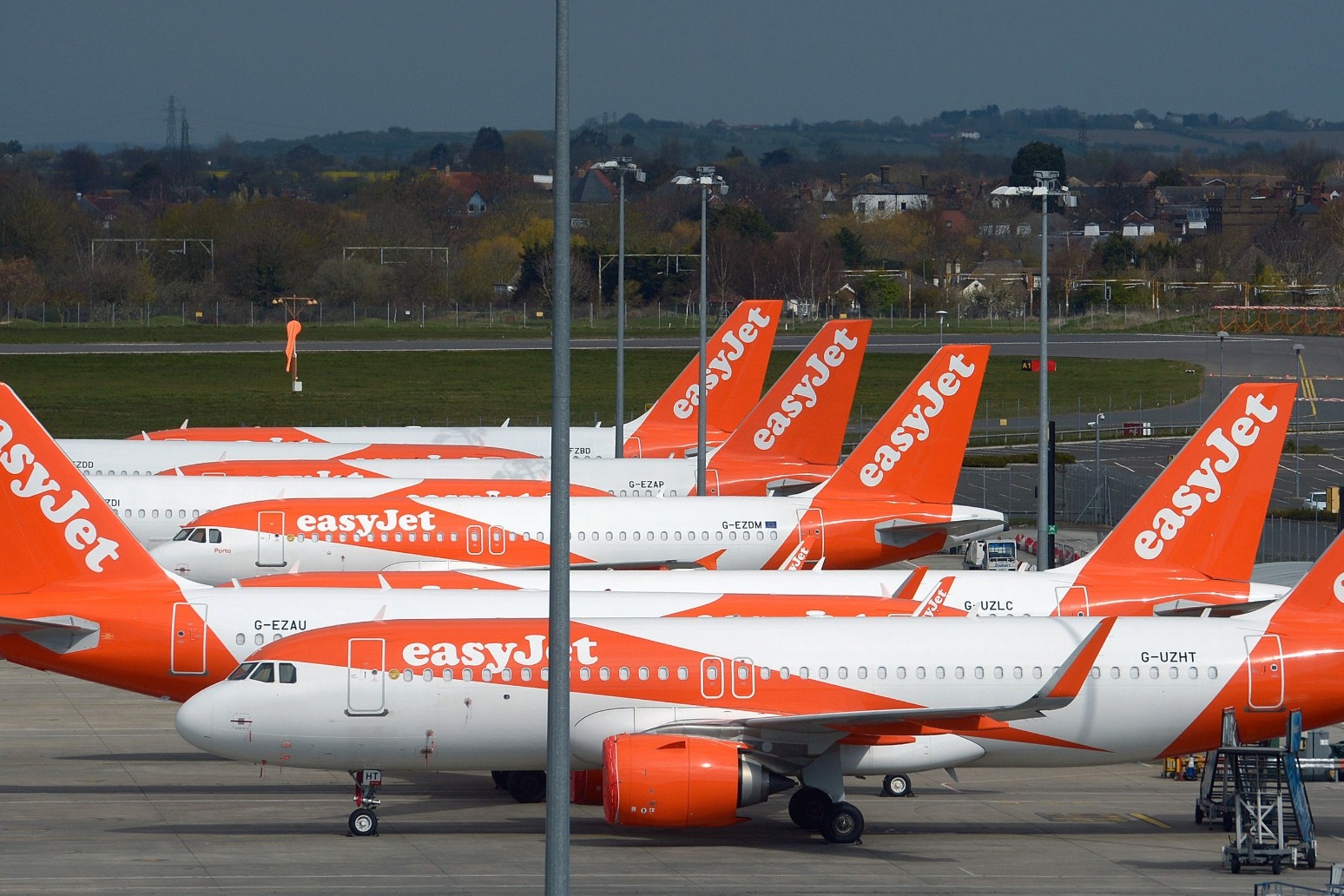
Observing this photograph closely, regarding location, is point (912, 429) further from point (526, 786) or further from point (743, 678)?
point (743, 678)

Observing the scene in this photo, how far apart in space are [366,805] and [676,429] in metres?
41.5

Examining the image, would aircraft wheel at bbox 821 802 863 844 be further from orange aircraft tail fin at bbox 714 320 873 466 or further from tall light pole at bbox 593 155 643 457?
orange aircraft tail fin at bbox 714 320 873 466

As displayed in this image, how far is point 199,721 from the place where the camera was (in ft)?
98.2

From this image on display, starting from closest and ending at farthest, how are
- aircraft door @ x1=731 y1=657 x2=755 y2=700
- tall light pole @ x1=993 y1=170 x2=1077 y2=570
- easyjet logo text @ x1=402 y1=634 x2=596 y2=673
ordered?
easyjet logo text @ x1=402 y1=634 x2=596 y2=673 → aircraft door @ x1=731 y1=657 x2=755 y2=700 → tall light pole @ x1=993 y1=170 x2=1077 y2=570

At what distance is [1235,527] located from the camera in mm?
39562

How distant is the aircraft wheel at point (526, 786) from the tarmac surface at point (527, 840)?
212 millimetres

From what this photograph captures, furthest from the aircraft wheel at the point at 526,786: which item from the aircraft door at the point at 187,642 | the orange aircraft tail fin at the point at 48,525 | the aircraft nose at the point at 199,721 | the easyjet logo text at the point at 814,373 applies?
the easyjet logo text at the point at 814,373

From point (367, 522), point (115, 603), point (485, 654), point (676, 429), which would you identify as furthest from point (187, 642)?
point (676, 429)

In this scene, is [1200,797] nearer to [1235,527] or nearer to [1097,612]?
[1097,612]

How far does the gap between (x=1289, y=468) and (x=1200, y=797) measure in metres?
67.2

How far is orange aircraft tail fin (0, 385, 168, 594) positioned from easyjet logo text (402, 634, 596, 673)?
6551 mm

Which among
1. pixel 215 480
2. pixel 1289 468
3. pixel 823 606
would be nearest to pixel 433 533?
pixel 215 480

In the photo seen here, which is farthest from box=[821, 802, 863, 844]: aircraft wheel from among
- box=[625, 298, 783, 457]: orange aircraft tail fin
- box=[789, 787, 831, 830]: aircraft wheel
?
box=[625, 298, 783, 457]: orange aircraft tail fin

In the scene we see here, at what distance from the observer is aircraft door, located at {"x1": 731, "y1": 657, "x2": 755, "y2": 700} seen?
30.9 m
